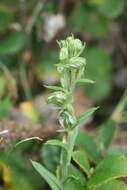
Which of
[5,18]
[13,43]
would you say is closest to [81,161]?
[13,43]

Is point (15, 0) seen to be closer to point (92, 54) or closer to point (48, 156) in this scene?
point (92, 54)

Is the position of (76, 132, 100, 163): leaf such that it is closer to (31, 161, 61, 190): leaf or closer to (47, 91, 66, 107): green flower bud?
(31, 161, 61, 190): leaf

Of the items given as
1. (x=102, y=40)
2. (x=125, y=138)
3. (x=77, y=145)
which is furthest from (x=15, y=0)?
(x=77, y=145)

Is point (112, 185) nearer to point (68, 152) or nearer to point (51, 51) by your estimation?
point (68, 152)

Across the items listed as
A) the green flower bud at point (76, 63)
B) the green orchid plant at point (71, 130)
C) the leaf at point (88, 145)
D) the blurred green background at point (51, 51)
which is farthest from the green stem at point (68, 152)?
the blurred green background at point (51, 51)

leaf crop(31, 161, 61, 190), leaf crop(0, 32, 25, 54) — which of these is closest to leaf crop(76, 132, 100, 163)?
leaf crop(31, 161, 61, 190)

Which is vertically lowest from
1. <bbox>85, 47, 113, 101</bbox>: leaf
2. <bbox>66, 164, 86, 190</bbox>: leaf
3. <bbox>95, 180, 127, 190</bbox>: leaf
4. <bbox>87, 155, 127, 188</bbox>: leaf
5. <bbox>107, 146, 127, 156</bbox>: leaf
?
<bbox>85, 47, 113, 101</bbox>: leaf
